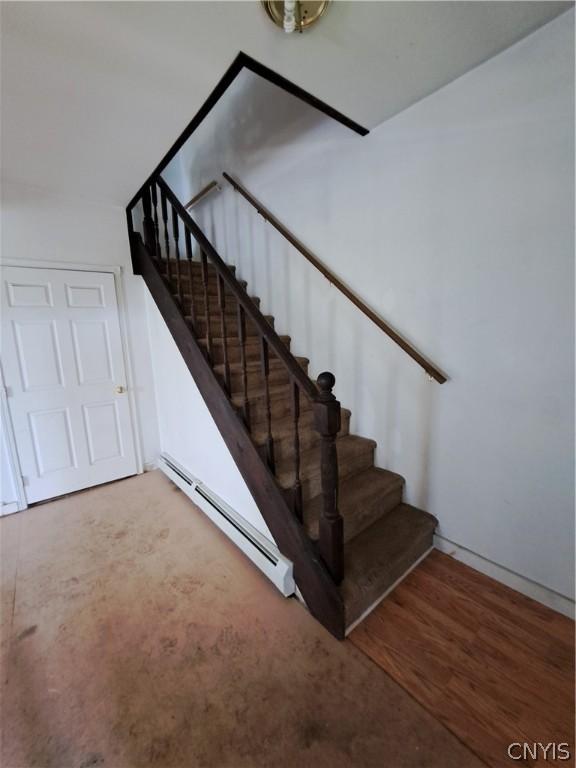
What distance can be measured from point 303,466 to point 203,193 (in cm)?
308

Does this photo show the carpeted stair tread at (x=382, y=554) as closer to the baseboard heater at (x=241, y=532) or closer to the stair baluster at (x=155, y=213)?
the baseboard heater at (x=241, y=532)

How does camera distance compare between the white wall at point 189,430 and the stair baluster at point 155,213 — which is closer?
the white wall at point 189,430

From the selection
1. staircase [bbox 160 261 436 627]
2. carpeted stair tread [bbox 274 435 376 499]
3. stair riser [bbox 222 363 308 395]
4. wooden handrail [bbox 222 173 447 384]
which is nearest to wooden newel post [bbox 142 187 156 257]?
staircase [bbox 160 261 436 627]

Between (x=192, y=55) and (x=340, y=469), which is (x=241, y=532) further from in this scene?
(x=192, y=55)

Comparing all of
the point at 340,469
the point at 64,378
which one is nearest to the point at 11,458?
the point at 64,378

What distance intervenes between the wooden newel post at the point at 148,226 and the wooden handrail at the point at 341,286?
2.62ft

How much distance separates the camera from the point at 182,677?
4.07ft

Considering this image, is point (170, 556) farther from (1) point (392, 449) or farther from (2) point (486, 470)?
(2) point (486, 470)

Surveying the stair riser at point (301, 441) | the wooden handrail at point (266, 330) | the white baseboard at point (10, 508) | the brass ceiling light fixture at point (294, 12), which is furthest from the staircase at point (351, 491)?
the white baseboard at point (10, 508)

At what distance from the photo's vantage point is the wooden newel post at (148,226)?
257 centimetres

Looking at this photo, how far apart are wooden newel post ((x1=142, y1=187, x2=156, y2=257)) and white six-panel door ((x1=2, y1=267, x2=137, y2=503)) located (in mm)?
463

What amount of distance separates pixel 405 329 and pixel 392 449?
808 millimetres
